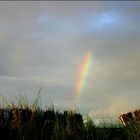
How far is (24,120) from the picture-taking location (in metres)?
12.5

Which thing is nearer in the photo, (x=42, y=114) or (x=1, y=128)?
(x=1, y=128)

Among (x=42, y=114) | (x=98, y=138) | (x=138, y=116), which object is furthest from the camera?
(x=138, y=116)

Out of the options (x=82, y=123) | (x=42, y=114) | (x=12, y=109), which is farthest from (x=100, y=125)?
(x=12, y=109)

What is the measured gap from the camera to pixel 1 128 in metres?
11.7

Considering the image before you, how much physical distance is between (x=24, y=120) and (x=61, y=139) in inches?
51.8

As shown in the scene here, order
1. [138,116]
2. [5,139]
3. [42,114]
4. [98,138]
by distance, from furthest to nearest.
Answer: [138,116], [42,114], [98,138], [5,139]

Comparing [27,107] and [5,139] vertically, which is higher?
[27,107]

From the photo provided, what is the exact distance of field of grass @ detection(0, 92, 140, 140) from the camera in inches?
464

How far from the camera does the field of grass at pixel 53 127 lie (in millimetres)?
11773

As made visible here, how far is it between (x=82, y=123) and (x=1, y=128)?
2.63 metres

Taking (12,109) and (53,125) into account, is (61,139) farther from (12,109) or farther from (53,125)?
(12,109)

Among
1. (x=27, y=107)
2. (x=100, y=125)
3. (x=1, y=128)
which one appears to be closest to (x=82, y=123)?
(x=100, y=125)

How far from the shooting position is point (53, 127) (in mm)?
12438

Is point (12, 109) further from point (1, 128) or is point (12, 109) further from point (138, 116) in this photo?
point (138, 116)
